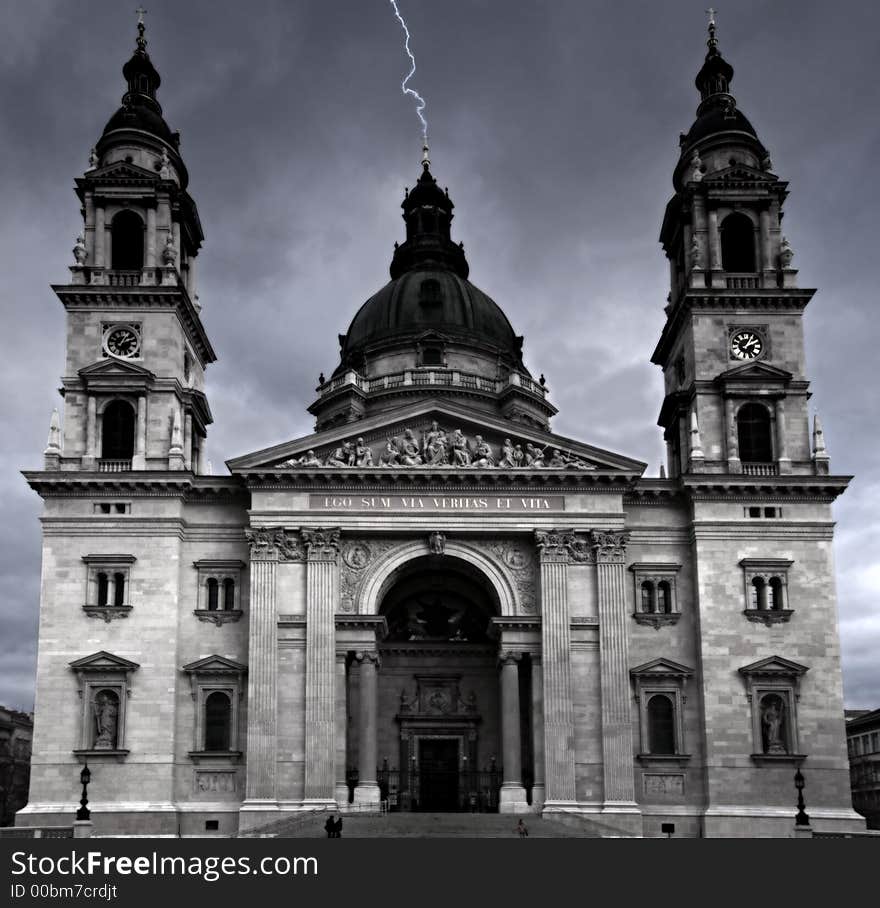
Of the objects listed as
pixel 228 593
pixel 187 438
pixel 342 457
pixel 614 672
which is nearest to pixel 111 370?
pixel 187 438

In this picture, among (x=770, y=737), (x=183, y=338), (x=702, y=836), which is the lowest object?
(x=702, y=836)

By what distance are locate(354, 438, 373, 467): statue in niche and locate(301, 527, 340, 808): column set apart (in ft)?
10.2

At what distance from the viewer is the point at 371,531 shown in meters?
58.0

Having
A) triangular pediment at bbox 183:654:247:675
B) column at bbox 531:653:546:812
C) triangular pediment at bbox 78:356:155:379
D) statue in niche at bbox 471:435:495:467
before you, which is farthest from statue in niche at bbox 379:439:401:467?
triangular pediment at bbox 78:356:155:379

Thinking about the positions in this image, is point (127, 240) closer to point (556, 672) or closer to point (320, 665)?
point (320, 665)

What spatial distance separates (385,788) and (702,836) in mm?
13850

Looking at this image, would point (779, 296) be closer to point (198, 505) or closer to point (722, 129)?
point (722, 129)

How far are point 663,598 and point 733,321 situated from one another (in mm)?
13237

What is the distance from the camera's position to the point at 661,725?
57.3 m

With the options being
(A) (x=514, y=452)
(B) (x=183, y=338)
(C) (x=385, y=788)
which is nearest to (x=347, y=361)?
(B) (x=183, y=338)

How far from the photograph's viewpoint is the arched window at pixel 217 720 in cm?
5691

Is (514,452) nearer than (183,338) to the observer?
Yes

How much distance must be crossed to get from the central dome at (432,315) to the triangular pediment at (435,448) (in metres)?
19.2

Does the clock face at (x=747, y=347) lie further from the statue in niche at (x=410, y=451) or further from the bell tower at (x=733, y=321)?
the statue in niche at (x=410, y=451)
